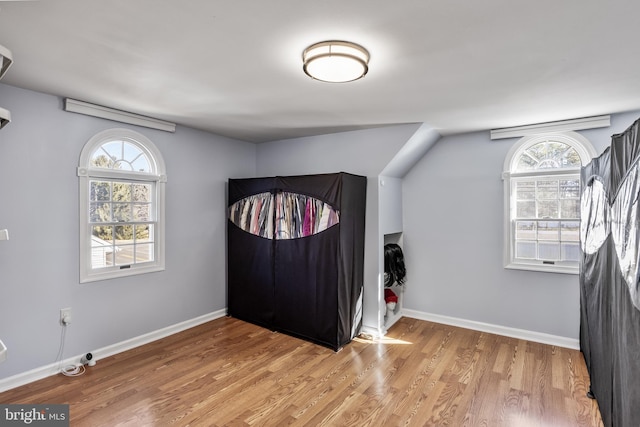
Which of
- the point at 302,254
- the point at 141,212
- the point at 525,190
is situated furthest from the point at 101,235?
the point at 525,190

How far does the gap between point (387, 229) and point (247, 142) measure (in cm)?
231

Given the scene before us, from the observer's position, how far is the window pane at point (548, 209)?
139 inches

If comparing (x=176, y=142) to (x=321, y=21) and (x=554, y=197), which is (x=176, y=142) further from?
(x=554, y=197)

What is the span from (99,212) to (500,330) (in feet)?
14.6

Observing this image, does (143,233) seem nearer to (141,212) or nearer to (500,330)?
(141,212)

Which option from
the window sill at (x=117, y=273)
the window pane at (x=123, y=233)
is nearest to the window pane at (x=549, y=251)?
the window sill at (x=117, y=273)

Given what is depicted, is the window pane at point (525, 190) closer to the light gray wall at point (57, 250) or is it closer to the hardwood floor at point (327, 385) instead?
the hardwood floor at point (327, 385)

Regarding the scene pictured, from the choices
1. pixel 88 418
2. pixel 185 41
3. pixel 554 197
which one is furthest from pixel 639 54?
pixel 88 418

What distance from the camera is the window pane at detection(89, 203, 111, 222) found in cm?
311

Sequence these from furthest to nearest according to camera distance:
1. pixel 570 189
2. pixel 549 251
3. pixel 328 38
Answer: pixel 549 251 < pixel 570 189 < pixel 328 38

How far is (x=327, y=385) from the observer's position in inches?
105

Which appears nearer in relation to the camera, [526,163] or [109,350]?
[109,350]

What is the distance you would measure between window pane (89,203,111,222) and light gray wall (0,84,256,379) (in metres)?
0.17

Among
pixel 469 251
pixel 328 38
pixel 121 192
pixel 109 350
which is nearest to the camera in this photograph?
pixel 328 38
